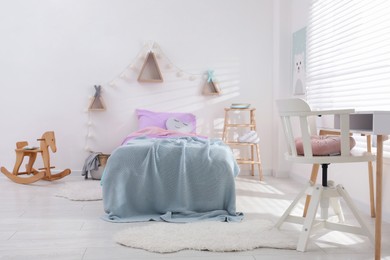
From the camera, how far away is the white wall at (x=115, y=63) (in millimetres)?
5055

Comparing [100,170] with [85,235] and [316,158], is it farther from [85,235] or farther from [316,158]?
[316,158]

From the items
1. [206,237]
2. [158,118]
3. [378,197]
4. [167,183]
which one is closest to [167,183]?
[167,183]

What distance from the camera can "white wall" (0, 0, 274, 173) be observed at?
5.05 meters

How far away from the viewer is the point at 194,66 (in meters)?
5.29

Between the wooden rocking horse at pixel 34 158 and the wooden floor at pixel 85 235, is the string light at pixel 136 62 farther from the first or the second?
the wooden floor at pixel 85 235

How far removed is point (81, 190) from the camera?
4113mm

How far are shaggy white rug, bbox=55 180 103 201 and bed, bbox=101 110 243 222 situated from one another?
726 millimetres

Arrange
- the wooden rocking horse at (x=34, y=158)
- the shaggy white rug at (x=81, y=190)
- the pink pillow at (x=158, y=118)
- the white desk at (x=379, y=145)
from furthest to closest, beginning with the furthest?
the pink pillow at (x=158, y=118)
the wooden rocking horse at (x=34, y=158)
the shaggy white rug at (x=81, y=190)
the white desk at (x=379, y=145)

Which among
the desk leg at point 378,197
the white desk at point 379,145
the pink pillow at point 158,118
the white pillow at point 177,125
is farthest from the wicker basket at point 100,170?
the desk leg at point 378,197

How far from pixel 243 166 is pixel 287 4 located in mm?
1970

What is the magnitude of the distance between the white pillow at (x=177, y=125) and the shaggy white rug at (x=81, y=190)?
3.29ft

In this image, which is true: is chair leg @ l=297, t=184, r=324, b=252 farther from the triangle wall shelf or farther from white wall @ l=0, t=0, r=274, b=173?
the triangle wall shelf

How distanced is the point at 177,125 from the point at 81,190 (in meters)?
1.37

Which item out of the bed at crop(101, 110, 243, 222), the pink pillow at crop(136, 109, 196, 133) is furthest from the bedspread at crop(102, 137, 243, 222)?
the pink pillow at crop(136, 109, 196, 133)
